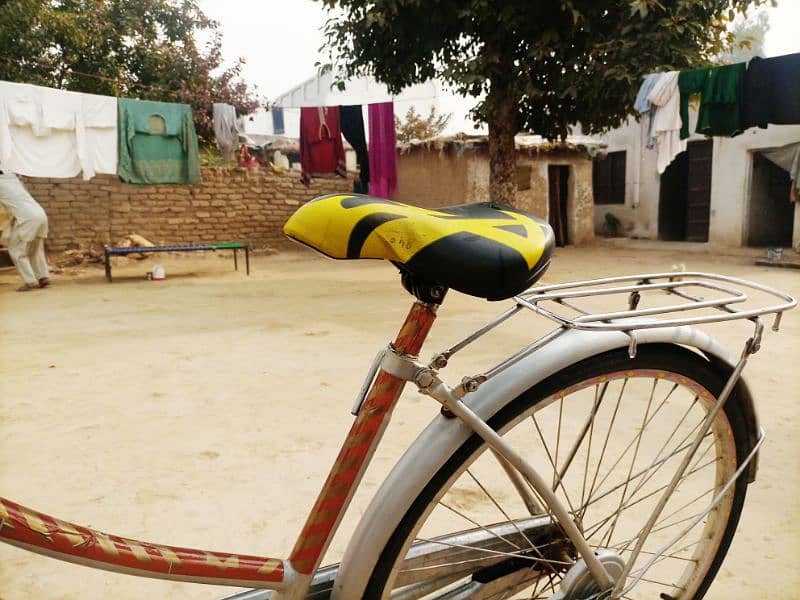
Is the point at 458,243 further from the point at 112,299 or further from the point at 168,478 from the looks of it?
the point at 112,299

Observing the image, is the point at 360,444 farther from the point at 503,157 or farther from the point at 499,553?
the point at 503,157

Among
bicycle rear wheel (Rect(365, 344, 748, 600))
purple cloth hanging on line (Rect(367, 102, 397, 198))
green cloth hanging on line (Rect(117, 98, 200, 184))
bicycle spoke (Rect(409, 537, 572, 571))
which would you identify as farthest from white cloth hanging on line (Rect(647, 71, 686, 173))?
bicycle spoke (Rect(409, 537, 572, 571))

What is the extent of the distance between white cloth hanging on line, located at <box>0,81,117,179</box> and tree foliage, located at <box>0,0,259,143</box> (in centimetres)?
238

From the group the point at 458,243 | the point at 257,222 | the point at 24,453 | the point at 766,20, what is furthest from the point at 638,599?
the point at 766,20

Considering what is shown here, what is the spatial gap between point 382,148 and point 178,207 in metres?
4.02

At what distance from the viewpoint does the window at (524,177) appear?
12.0 m

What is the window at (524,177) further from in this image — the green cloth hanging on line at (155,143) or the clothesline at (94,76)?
the clothesline at (94,76)

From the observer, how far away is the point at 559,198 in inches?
498

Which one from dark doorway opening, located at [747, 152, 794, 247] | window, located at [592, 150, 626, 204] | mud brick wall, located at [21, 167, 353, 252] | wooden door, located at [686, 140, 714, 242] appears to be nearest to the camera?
mud brick wall, located at [21, 167, 353, 252]

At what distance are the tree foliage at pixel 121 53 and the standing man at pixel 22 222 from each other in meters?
3.96

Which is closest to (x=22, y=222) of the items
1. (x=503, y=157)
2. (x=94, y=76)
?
(x=94, y=76)

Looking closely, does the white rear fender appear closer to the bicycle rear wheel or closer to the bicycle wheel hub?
the bicycle rear wheel

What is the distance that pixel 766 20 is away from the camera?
37969mm

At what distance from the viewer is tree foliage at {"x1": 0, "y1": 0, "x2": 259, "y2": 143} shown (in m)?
9.97
